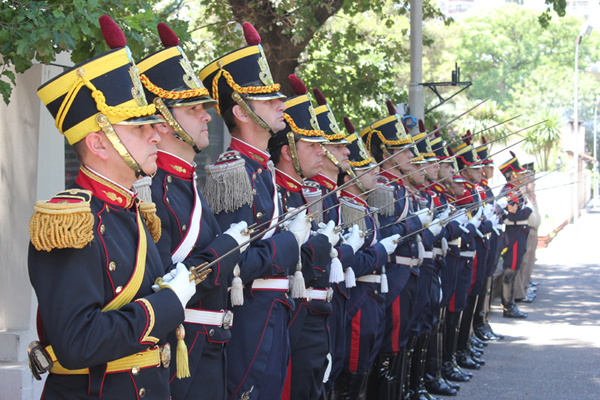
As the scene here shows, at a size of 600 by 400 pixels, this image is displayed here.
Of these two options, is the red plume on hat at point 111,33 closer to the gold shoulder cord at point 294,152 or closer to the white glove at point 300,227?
the white glove at point 300,227

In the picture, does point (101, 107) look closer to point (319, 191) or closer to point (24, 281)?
point (319, 191)

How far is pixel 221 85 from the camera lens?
3729mm

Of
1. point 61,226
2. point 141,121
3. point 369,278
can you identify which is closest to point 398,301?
point 369,278

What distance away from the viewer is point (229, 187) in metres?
3.33

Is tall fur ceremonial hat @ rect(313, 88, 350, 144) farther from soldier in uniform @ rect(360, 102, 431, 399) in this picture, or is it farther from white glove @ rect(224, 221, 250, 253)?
white glove @ rect(224, 221, 250, 253)

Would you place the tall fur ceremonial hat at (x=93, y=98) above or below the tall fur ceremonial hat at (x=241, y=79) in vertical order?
below

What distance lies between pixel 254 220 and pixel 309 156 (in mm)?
890

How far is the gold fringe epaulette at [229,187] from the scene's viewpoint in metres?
3.32

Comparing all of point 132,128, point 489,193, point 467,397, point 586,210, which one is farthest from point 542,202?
point 132,128

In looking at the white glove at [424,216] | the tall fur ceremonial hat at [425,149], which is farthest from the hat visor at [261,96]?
the tall fur ceremonial hat at [425,149]

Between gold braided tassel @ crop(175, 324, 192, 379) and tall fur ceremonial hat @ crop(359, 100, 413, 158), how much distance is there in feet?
13.0

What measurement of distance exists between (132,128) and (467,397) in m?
5.18

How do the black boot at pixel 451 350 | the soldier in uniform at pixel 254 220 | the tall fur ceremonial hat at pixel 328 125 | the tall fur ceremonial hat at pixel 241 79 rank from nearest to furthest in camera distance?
the soldier in uniform at pixel 254 220 < the tall fur ceremonial hat at pixel 241 79 < the tall fur ceremonial hat at pixel 328 125 < the black boot at pixel 451 350

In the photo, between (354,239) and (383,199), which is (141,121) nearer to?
(354,239)
